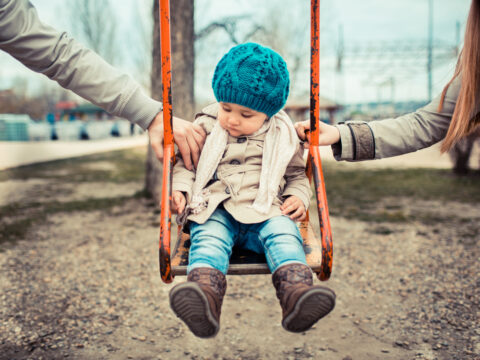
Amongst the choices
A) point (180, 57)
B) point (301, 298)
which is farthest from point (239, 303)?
point (180, 57)

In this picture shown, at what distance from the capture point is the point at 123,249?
4.41 m

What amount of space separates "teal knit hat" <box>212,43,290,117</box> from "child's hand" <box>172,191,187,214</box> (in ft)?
1.33

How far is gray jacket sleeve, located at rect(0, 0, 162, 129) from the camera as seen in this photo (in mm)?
1757

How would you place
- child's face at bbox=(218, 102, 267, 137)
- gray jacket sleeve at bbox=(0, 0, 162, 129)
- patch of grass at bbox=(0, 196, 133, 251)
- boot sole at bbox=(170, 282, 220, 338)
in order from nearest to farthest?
boot sole at bbox=(170, 282, 220, 338), gray jacket sleeve at bbox=(0, 0, 162, 129), child's face at bbox=(218, 102, 267, 137), patch of grass at bbox=(0, 196, 133, 251)

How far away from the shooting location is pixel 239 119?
1887 mm

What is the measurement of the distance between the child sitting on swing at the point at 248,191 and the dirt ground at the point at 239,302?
114 centimetres

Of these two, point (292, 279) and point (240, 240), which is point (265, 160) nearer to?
point (240, 240)

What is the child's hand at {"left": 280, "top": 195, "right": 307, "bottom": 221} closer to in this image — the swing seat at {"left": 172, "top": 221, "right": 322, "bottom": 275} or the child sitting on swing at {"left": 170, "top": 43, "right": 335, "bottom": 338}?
the child sitting on swing at {"left": 170, "top": 43, "right": 335, "bottom": 338}

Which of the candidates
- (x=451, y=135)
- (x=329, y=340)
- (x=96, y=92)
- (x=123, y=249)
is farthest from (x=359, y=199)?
(x=96, y=92)

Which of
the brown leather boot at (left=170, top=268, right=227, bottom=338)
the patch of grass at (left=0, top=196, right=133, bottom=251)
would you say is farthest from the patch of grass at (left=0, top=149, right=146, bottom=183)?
the brown leather boot at (left=170, top=268, right=227, bottom=338)

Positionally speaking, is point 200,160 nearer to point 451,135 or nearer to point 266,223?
point 266,223

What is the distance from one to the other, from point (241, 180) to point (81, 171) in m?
8.60

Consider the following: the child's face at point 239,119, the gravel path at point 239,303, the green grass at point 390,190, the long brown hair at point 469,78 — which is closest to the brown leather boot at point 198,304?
the child's face at point 239,119

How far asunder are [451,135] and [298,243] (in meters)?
0.76
